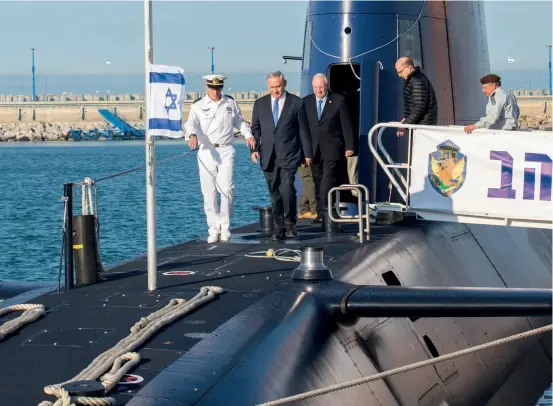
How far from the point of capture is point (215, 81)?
39.7ft

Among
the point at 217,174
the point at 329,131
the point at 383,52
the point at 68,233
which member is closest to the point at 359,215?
the point at 217,174

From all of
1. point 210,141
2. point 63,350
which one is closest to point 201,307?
point 63,350

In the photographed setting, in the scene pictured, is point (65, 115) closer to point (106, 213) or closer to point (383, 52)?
point (106, 213)

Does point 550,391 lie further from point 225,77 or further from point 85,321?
point 85,321

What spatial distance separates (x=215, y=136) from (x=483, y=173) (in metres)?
3.23

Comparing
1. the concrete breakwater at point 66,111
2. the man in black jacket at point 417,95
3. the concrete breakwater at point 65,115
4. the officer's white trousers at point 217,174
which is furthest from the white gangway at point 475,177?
the concrete breakwater at point 66,111

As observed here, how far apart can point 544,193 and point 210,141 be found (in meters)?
3.85

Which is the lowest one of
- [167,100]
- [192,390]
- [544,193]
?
[192,390]

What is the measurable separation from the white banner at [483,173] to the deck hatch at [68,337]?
602cm

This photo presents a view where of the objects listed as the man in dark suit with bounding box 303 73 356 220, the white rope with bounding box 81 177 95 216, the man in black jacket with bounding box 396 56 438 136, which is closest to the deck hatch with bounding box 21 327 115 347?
the white rope with bounding box 81 177 95 216

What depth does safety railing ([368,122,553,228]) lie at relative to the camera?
12.6 m

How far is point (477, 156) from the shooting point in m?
13.0

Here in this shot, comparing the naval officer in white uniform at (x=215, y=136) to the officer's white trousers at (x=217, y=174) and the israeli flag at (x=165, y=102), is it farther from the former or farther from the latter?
the israeli flag at (x=165, y=102)

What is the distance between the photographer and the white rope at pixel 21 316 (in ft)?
26.8
